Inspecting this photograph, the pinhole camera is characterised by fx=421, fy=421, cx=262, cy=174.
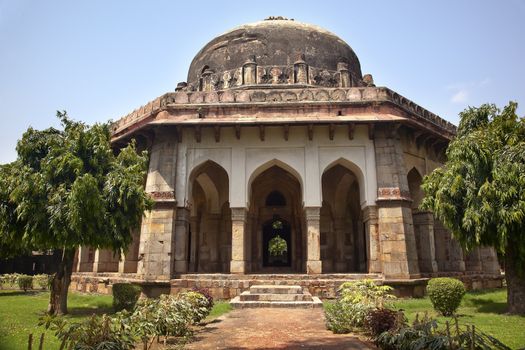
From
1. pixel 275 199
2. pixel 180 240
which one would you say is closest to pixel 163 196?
pixel 180 240

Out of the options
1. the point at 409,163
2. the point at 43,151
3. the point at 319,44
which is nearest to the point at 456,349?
the point at 43,151

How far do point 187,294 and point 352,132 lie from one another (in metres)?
6.97

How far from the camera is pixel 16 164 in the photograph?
29.3ft

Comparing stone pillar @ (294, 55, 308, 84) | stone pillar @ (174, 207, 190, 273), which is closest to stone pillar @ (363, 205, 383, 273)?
stone pillar @ (174, 207, 190, 273)

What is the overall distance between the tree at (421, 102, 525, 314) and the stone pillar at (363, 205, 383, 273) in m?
2.66

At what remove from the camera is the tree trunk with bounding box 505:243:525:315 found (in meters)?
7.96

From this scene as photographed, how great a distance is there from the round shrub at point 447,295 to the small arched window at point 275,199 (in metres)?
8.09

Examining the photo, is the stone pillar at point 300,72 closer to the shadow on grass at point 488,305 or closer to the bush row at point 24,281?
the shadow on grass at point 488,305

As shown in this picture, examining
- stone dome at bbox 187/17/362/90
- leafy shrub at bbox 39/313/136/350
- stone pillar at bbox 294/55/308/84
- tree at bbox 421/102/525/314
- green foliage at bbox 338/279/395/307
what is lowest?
leafy shrub at bbox 39/313/136/350

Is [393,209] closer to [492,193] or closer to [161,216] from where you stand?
[492,193]

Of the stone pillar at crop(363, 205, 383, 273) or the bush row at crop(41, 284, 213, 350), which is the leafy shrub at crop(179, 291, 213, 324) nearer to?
the bush row at crop(41, 284, 213, 350)

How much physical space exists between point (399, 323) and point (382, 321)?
0.73ft

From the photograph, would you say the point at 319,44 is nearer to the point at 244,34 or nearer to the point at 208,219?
the point at 244,34

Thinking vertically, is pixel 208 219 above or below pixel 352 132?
below
